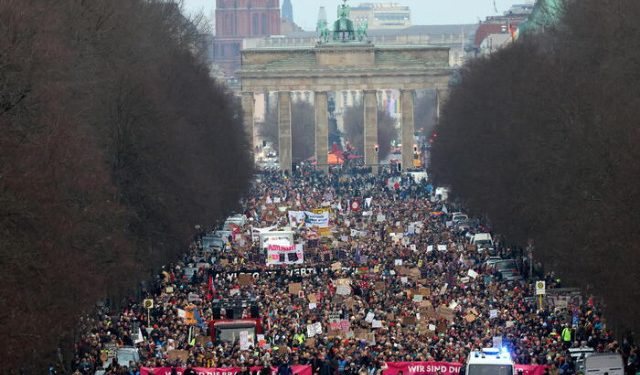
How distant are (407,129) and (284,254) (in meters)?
96.0

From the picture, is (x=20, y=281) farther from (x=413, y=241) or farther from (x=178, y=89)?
(x=178, y=89)

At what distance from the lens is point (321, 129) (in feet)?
593

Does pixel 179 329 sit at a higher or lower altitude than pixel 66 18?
lower

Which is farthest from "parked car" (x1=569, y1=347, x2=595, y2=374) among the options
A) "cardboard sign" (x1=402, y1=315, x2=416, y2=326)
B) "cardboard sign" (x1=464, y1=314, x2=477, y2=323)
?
"cardboard sign" (x1=402, y1=315, x2=416, y2=326)

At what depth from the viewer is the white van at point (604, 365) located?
52438mm

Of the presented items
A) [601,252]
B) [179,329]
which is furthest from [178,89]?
[601,252]

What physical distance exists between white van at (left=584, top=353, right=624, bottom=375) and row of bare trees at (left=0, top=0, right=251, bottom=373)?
11851mm

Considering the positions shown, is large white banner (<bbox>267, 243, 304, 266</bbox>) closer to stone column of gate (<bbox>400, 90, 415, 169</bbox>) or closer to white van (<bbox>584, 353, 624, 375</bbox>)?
white van (<bbox>584, 353, 624, 375</bbox>)

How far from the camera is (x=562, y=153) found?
7394 centimetres

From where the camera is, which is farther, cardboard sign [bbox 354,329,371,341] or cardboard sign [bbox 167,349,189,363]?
cardboard sign [bbox 354,329,371,341]

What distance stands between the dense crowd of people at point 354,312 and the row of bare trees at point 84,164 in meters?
1.64

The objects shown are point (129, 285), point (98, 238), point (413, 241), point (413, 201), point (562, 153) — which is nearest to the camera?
point (98, 238)

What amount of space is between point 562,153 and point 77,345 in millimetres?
21049

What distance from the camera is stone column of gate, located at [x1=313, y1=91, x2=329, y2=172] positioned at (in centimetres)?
17975
